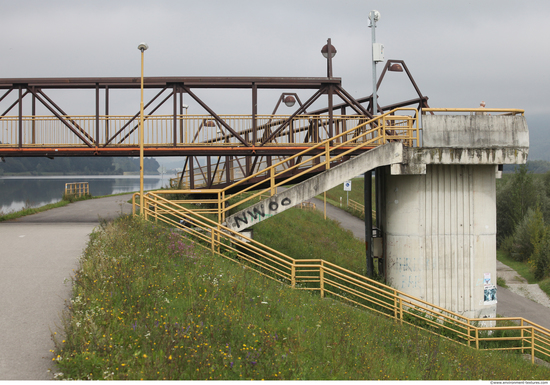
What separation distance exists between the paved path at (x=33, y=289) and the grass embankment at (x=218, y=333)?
375 millimetres

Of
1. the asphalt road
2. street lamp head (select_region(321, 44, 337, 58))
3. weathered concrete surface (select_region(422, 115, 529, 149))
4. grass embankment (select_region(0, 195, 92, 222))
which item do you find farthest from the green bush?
grass embankment (select_region(0, 195, 92, 222))

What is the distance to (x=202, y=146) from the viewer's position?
58.4ft

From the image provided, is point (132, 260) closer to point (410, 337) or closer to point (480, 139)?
point (410, 337)

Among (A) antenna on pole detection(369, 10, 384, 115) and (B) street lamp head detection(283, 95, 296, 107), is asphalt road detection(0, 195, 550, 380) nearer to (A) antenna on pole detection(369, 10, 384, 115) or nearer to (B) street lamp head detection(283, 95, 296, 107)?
(A) antenna on pole detection(369, 10, 384, 115)

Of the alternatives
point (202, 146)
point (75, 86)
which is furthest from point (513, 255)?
point (75, 86)

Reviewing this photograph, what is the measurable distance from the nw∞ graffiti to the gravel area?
17.4 metres

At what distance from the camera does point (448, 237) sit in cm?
1335

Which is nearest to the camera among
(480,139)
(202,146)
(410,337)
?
(410,337)

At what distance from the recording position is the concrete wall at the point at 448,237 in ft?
43.7

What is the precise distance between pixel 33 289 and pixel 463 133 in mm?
11630

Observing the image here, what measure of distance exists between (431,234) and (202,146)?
365 inches

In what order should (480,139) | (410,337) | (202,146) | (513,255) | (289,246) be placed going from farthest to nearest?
(513,255), (289,246), (202,146), (480,139), (410,337)

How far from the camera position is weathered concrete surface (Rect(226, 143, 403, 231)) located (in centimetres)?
1312

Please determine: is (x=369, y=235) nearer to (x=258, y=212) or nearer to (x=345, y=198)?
(x=258, y=212)
